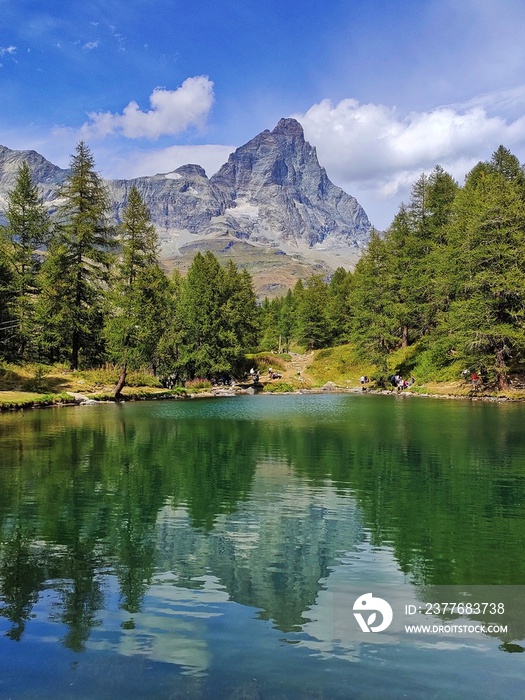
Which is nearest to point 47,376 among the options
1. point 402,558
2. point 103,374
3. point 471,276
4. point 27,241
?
point 103,374

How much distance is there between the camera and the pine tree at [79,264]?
52344 millimetres

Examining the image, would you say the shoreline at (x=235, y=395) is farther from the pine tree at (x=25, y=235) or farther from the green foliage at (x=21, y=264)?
the pine tree at (x=25, y=235)

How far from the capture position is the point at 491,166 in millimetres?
68250

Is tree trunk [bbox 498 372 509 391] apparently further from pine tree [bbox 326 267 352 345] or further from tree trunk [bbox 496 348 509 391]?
pine tree [bbox 326 267 352 345]

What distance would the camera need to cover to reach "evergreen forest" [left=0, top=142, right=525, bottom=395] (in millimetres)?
Answer: 47750

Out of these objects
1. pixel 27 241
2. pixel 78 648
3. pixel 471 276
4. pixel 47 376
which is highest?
pixel 27 241

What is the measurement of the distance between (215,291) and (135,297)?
15273mm

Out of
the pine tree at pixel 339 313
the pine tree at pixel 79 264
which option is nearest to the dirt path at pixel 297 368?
the pine tree at pixel 339 313

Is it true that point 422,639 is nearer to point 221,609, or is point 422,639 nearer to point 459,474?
point 221,609

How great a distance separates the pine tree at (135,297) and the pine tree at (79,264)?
428 cm

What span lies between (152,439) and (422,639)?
65.2 ft

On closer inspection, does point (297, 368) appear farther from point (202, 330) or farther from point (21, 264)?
point (21, 264)

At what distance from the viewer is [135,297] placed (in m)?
49.8

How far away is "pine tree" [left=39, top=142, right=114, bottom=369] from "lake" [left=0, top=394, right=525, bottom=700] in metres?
33.5
